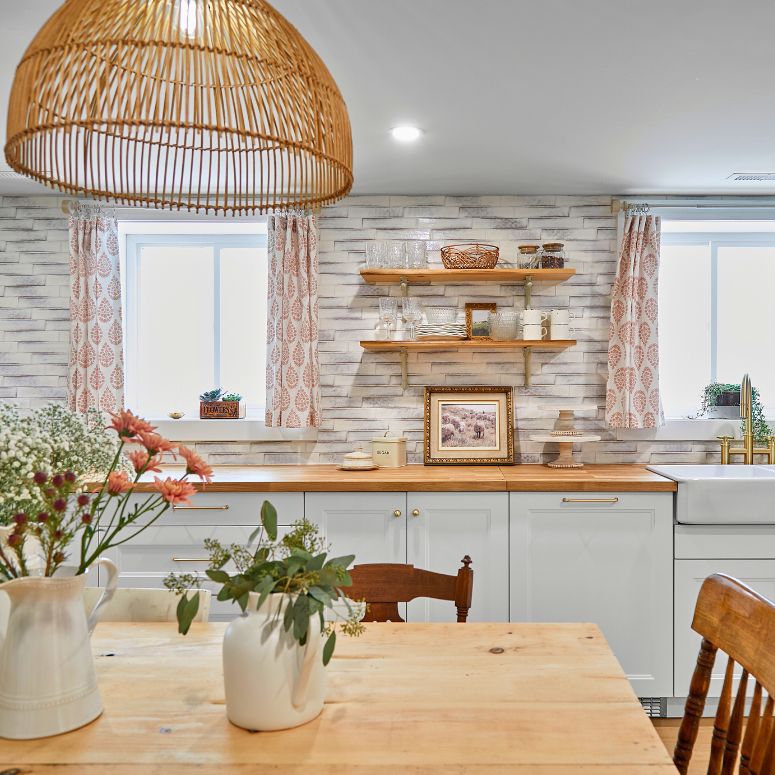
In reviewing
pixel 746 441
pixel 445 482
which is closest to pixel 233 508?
pixel 445 482

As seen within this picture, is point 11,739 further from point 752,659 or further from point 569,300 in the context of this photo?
point 569,300

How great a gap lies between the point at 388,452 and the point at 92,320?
5.27 ft

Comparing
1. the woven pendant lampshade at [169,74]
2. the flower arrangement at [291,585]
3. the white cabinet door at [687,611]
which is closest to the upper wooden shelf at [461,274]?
the white cabinet door at [687,611]

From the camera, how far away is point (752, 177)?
3.16m

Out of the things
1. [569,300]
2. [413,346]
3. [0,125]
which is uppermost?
[0,125]

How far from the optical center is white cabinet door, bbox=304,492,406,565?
9.36 feet

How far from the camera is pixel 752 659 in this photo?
1105 millimetres

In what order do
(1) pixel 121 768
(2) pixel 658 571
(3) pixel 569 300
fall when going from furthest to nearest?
(3) pixel 569 300 < (2) pixel 658 571 < (1) pixel 121 768

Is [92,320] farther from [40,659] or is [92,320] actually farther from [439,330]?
[40,659]

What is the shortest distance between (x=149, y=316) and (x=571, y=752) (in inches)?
126

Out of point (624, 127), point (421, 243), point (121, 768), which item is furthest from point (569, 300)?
point (121, 768)

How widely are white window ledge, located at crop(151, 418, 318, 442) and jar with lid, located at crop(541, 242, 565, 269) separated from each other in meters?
1.42

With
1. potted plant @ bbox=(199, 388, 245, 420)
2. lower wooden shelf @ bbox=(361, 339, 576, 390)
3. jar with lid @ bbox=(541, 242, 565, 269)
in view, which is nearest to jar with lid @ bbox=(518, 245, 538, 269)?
jar with lid @ bbox=(541, 242, 565, 269)

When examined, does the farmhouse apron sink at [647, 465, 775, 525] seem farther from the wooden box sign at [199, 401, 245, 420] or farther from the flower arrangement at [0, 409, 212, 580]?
the flower arrangement at [0, 409, 212, 580]
